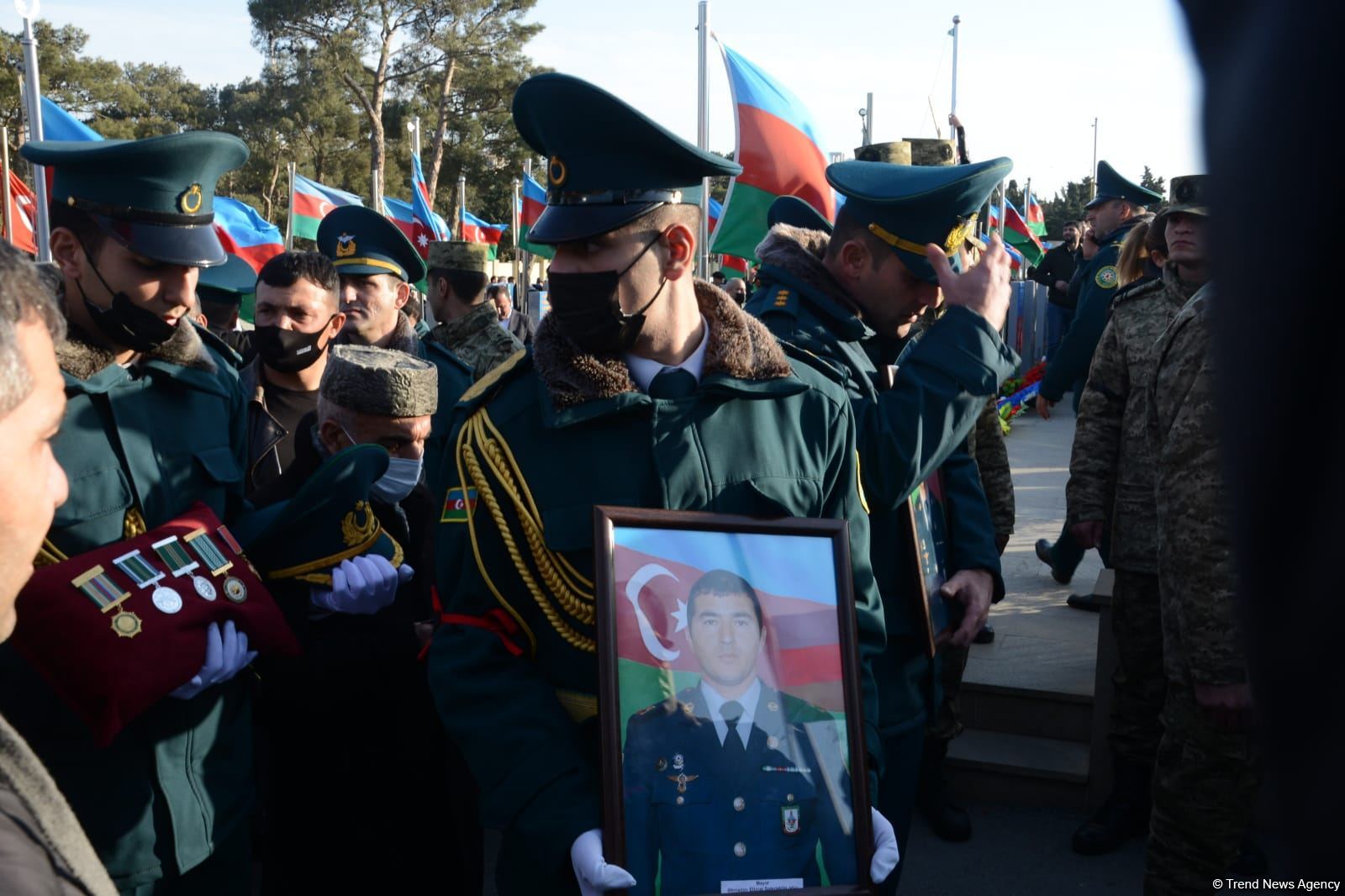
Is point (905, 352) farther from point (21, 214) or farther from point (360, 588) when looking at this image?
point (21, 214)

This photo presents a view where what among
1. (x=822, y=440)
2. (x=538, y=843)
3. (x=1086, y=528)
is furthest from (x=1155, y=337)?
(x=538, y=843)

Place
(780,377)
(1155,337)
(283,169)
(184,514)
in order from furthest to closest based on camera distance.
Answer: (283,169) < (1155,337) < (184,514) < (780,377)

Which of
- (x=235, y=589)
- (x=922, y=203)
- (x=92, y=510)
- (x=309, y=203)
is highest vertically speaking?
(x=309, y=203)

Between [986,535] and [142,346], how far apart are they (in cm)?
233

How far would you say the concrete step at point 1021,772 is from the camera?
483cm

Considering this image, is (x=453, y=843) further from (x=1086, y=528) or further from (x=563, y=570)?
(x=1086, y=528)

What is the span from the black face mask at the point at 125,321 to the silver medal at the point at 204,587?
62 cm

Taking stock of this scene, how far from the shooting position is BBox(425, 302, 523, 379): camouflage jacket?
581 cm

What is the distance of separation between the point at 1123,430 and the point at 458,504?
131 inches

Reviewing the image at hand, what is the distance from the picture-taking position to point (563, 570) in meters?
2.13

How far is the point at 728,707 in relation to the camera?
200cm

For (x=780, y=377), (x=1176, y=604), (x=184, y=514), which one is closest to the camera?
(x=780, y=377)

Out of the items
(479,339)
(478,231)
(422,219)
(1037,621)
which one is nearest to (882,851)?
(479,339)

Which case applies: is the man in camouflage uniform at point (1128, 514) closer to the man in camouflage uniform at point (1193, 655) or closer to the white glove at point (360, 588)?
the man in camouflage uniform at point (1193, 655)
